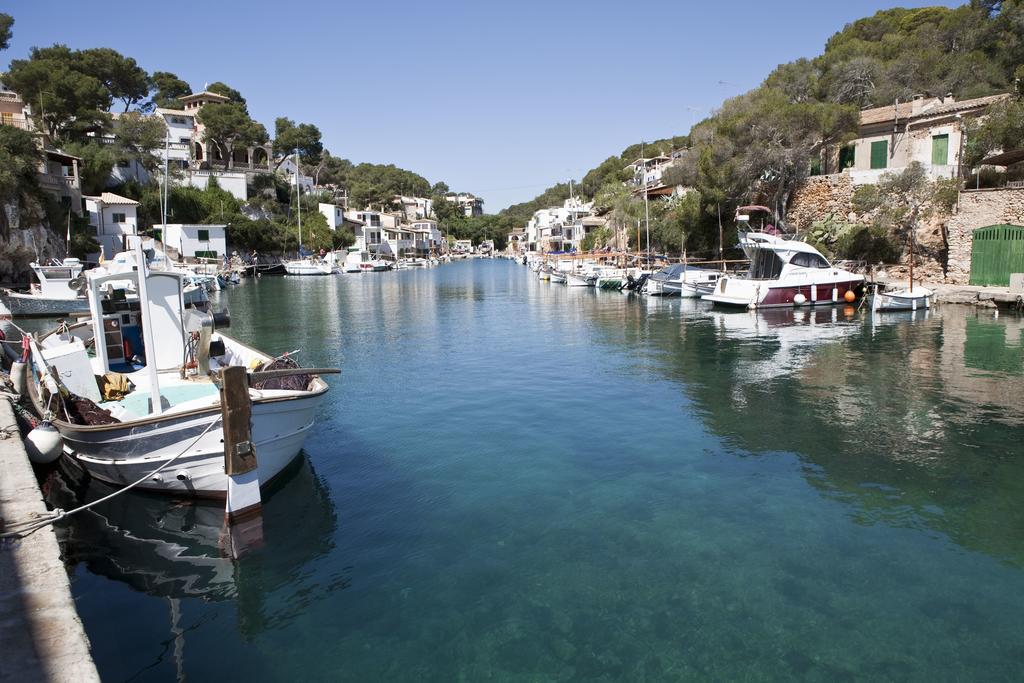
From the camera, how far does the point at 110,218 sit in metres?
57.8

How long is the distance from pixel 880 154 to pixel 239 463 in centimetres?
4507

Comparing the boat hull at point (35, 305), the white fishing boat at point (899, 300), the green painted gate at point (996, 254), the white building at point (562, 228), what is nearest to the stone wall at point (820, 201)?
the green painted gate at point (996, 254)

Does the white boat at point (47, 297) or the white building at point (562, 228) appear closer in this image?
the white boat at point (47, 297)

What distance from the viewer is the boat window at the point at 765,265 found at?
32438 millimetres

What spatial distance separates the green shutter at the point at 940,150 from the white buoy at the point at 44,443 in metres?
44.5

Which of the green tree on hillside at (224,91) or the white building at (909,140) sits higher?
the green tree on hillside at (224,91)

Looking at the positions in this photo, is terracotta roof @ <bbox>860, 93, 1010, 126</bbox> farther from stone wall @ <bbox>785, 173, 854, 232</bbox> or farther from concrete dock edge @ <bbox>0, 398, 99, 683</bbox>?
concrete dock edge @ <bbox>0, 398, 99, 683</bbox>

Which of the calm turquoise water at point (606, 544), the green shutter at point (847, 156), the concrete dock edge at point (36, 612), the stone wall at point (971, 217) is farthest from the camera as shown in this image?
the green shutter at point (847, 156)

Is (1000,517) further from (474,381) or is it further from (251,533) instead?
(474,381)

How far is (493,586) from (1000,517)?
6.93 metres

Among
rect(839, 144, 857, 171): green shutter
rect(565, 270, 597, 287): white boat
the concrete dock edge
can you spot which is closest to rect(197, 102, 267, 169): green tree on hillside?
rect(565, 270, 597, 287): white boat

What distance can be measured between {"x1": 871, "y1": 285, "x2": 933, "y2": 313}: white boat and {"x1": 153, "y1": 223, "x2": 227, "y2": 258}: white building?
5906 cm

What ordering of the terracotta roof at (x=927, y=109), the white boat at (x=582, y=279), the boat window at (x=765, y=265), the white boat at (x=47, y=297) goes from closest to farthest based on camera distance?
the boat window at (x=765, y=265) < the white boat at (x=47, y=297) < the terracotta roof at (x=927, y=109) < the white boat at (x=582, y=279)

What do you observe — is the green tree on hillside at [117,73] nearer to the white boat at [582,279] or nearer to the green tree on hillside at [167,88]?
the green tree on hillside at [167,88]
